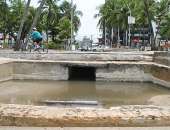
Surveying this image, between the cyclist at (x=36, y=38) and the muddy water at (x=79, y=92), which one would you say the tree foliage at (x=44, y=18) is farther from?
the muddy water at (x=79, y=92)

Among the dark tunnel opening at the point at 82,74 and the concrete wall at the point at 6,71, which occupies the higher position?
the concrete wall at the point at 6,71

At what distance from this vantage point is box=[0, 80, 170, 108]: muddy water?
13.1 m

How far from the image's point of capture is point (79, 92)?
1510 centimetres

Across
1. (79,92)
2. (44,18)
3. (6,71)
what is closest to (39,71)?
(6,71)

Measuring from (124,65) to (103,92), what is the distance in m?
4.30

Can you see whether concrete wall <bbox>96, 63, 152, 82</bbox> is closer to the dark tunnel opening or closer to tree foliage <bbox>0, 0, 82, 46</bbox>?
the dark tunnel opening

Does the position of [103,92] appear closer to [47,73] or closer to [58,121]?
[47,73]

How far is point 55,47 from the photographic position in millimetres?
55750

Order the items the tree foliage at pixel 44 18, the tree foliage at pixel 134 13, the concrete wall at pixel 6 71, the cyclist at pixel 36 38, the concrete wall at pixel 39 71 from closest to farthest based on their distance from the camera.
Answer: the concrete wall at pixel 6 71 < the concrete wall at pixel 39 71 < the cyclist at pixel 36 38 < the tree foliage at pixel 134 13 < the tree foliage at pixel 44 18

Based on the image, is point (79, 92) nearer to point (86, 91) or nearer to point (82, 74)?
point (86, 91)

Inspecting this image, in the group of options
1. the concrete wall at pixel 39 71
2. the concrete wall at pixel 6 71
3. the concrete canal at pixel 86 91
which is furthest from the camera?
the concrete wall at pixel 39 71

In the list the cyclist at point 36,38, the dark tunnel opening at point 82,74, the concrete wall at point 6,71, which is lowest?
the dark tunnel opening at point 82,74

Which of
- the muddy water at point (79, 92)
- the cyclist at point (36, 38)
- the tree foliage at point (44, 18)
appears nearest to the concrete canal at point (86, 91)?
the muddy water at point (79, 92)

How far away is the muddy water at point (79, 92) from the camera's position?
13.1 metres
